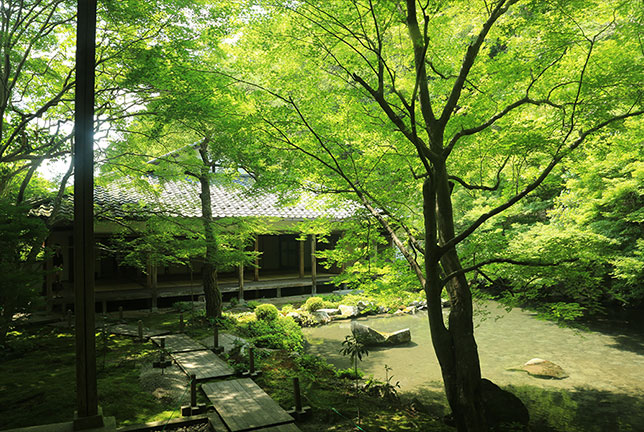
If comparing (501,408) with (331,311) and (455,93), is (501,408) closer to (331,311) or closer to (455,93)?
(455,93)

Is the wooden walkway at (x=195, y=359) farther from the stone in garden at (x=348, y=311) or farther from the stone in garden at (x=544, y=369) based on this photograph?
the stone in garden at (x=544, y=369)

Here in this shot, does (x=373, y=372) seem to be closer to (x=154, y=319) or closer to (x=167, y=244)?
(x=167, y=244)

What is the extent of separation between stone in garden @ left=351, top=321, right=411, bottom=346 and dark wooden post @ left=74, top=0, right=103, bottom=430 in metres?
9.43

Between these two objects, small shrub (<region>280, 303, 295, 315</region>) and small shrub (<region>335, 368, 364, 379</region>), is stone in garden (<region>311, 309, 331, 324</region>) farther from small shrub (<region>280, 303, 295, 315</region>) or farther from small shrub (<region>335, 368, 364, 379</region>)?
small shrub (<region>335, 368, 364, 379</region>)

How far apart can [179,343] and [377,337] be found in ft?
19.2

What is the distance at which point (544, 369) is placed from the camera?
1001 centimetres

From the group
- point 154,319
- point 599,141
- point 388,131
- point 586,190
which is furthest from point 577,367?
point 154,319

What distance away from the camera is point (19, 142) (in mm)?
10023

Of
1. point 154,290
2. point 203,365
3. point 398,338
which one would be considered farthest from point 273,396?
point 154,290

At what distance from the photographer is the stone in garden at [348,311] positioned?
1612cm

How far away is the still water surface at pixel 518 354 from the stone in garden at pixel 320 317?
1.36 ft

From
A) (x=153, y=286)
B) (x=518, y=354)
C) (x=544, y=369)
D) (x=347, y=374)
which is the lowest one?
(x=518, y=354)

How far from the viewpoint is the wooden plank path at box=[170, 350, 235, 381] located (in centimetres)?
787

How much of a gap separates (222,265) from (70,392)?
17.8 ft
